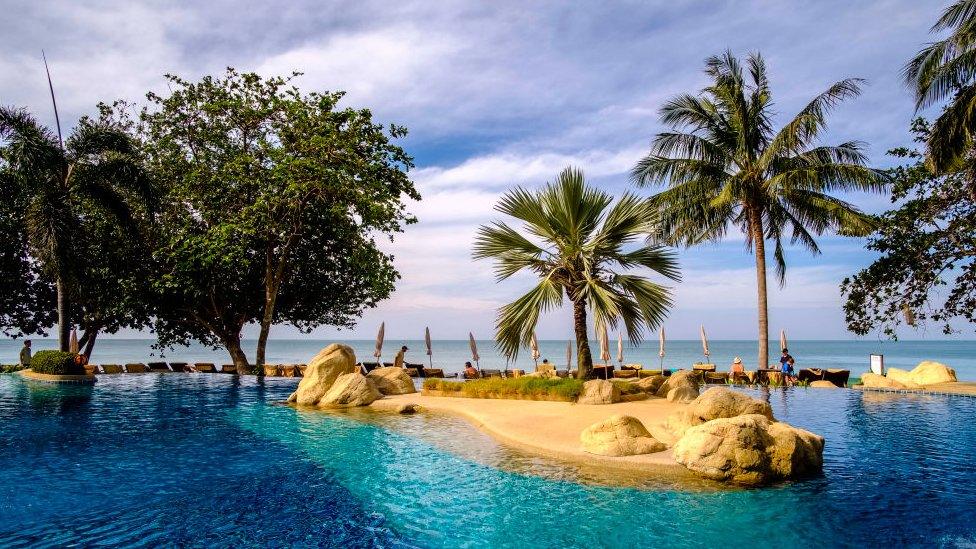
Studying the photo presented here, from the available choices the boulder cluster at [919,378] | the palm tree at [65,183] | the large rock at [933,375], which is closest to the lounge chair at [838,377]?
the boulder cluster at [919,378]

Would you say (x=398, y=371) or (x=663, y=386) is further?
(x=398, y=371)

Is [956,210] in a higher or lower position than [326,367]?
higher

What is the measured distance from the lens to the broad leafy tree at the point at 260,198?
25.2 meters

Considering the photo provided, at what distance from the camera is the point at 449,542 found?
7.14 meters

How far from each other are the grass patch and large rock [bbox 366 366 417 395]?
1.28 m

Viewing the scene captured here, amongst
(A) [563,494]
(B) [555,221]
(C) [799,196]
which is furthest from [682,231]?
(A) [563,494]

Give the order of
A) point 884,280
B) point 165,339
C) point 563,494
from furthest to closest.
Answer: point 165,339
point 884,280
point 563,494

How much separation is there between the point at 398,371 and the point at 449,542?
49.4 feet

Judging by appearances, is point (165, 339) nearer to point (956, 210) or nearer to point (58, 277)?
point (58, 277)

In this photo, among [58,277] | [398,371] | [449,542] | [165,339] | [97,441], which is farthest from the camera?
[165,339]

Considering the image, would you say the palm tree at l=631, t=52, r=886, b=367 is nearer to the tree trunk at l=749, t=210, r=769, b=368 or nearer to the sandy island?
the tree trunk at l=749, t=210, r=769, b=368

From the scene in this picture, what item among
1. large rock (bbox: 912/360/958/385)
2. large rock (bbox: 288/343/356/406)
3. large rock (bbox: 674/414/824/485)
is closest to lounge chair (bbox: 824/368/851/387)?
large rock (bbox: 912/360/958/385)

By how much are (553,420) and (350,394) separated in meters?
7.57

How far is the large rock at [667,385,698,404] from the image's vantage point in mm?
17125
